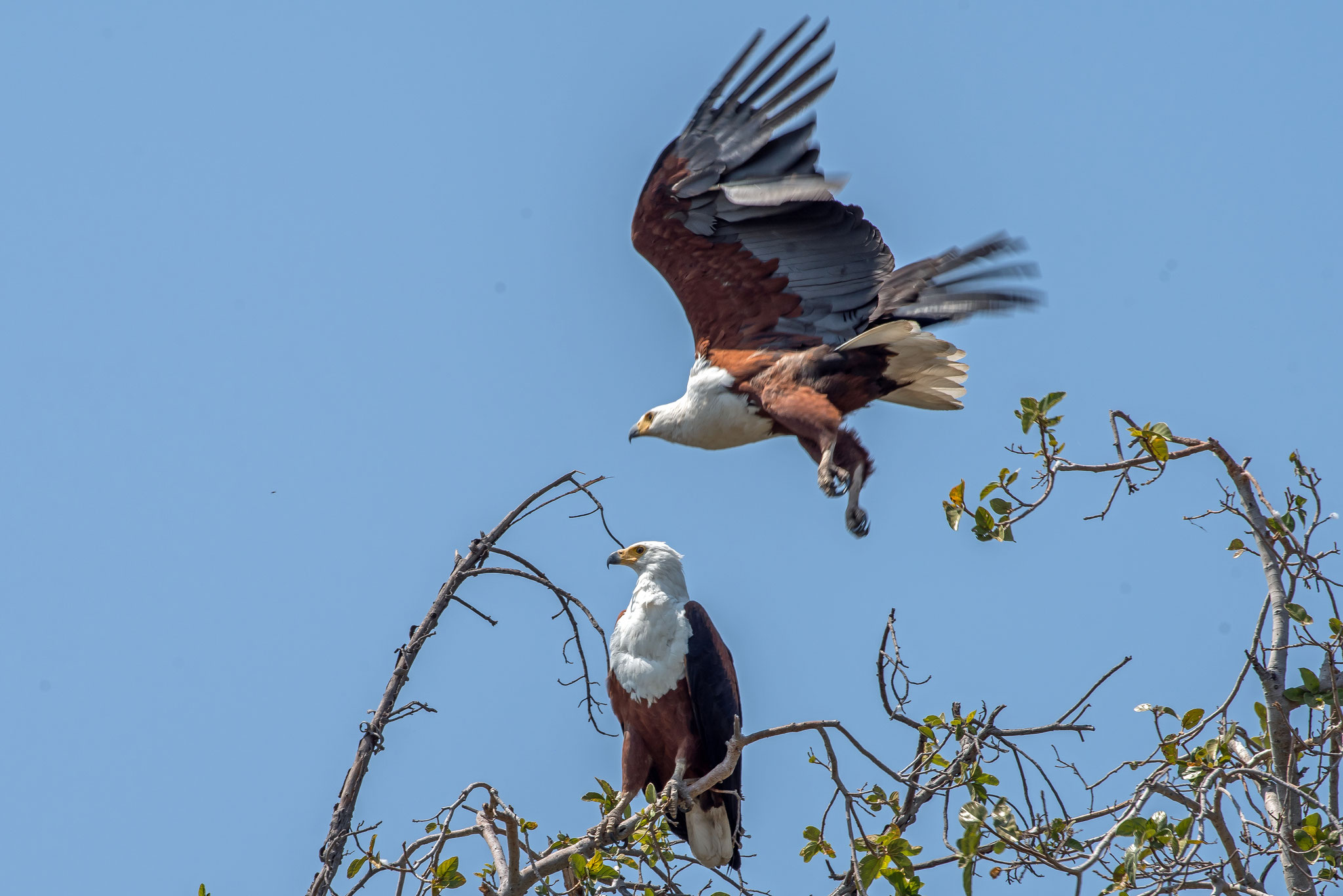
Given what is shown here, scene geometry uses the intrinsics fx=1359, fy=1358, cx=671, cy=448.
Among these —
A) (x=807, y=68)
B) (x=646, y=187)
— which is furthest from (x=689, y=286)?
(x=807, y=68)

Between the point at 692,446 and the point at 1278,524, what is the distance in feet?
11.9

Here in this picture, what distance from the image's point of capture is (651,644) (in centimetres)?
600

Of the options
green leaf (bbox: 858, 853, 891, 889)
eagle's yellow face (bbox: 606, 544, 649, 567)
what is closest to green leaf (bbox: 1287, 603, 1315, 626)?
green leaf (bbox: 858, 853, 891, 889)

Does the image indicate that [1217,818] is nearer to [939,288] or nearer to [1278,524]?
[1278,524]

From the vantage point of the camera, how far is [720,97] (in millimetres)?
6648

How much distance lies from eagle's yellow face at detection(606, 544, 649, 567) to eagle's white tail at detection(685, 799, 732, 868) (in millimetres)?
1147

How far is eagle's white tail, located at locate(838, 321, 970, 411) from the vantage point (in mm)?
6359

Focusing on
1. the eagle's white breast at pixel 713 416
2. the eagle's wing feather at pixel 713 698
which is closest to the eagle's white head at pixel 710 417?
the eagle's white breast at pixel 713 416

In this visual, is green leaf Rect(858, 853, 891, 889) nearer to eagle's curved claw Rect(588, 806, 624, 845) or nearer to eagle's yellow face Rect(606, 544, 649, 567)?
eagle's curved claw Rect(588, 806, 624, 845)

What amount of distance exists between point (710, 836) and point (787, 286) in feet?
8.81

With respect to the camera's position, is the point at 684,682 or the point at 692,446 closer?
the point at 684,682

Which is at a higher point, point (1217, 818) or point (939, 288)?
point (939, 288)

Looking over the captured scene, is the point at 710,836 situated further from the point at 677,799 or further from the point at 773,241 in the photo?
the point at 773,241

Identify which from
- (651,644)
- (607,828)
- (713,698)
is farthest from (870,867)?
(651,644)
